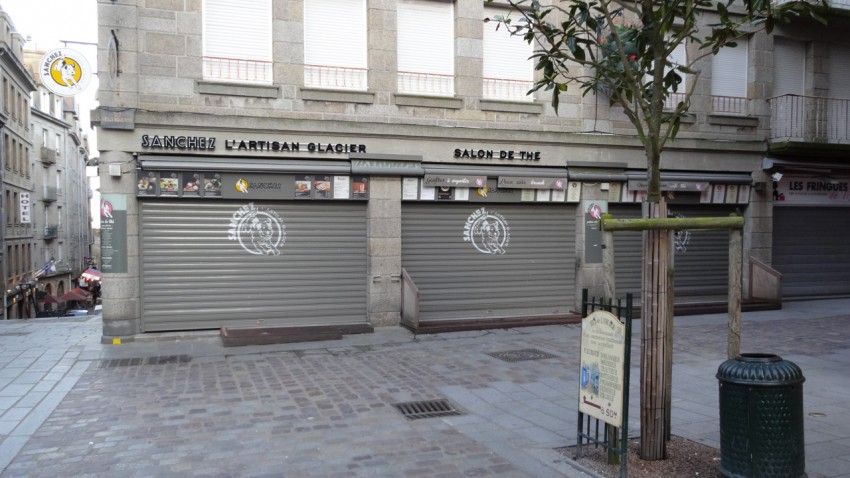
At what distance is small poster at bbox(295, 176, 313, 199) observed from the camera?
1244cm

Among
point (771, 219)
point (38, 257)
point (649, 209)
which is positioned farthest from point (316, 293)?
point (38, 257)

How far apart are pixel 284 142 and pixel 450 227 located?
3857mm

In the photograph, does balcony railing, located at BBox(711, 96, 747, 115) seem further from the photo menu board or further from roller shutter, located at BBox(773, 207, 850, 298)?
the photo menu board

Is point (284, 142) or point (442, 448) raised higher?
point (284, 142)

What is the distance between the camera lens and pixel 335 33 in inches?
509

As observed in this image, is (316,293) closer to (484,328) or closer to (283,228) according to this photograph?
(283,228)

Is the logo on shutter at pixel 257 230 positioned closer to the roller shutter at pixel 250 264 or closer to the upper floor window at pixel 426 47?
the roller shutter at pixel 250 264

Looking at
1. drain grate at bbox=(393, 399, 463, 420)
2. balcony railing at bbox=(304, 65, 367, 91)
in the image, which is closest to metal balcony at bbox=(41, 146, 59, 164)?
balcony railing at bbox=(304, 65, 367, 91)

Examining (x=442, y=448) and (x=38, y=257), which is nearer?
(x=442, y=448)

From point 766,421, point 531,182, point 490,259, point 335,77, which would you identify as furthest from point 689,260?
point 766,421

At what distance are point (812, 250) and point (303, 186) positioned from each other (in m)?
13.5

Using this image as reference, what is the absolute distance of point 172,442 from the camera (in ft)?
20.3

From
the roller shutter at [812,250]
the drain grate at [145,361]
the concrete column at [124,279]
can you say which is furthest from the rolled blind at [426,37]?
the roller shutter at [812,250]

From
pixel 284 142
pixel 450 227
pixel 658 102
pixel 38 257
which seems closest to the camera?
pixel 658 102
